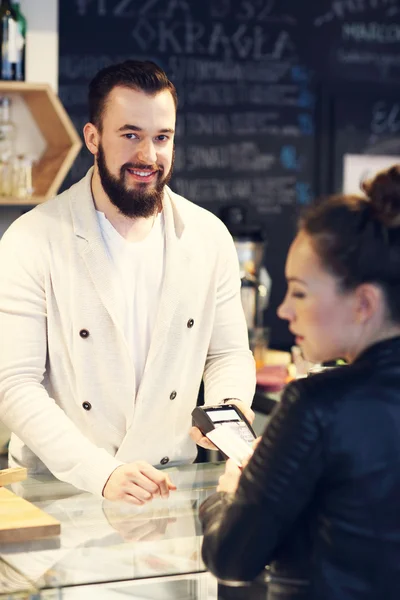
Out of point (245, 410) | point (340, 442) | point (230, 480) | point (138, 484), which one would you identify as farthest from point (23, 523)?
point (340, 442)

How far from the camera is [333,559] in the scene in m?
1.17

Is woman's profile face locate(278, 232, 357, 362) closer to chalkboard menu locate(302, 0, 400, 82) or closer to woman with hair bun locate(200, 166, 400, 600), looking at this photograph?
woman with hair bun locate(200, 166, 400, 600)

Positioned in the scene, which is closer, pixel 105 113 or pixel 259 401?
pixel 105 113

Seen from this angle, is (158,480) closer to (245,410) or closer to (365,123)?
(245,410)

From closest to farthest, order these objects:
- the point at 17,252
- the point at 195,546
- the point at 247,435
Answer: the point at 195,546
the point at 247,435
the point at 17,252

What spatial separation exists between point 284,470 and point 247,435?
66cm

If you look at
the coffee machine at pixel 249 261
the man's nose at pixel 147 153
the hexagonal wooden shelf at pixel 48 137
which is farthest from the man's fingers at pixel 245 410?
the coffee machine at pixel 249 261

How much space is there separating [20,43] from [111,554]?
2.49m

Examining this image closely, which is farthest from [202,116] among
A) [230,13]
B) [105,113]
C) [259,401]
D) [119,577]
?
[119,577]

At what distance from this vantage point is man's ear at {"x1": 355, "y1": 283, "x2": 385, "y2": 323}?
3.85ft

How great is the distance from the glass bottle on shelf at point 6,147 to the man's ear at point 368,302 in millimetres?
2650

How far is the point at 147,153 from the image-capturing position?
7.30 feet

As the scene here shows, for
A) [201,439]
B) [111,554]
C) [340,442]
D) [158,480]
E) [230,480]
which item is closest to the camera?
[340,442]

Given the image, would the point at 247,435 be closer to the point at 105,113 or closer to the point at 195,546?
the point at 195,546
